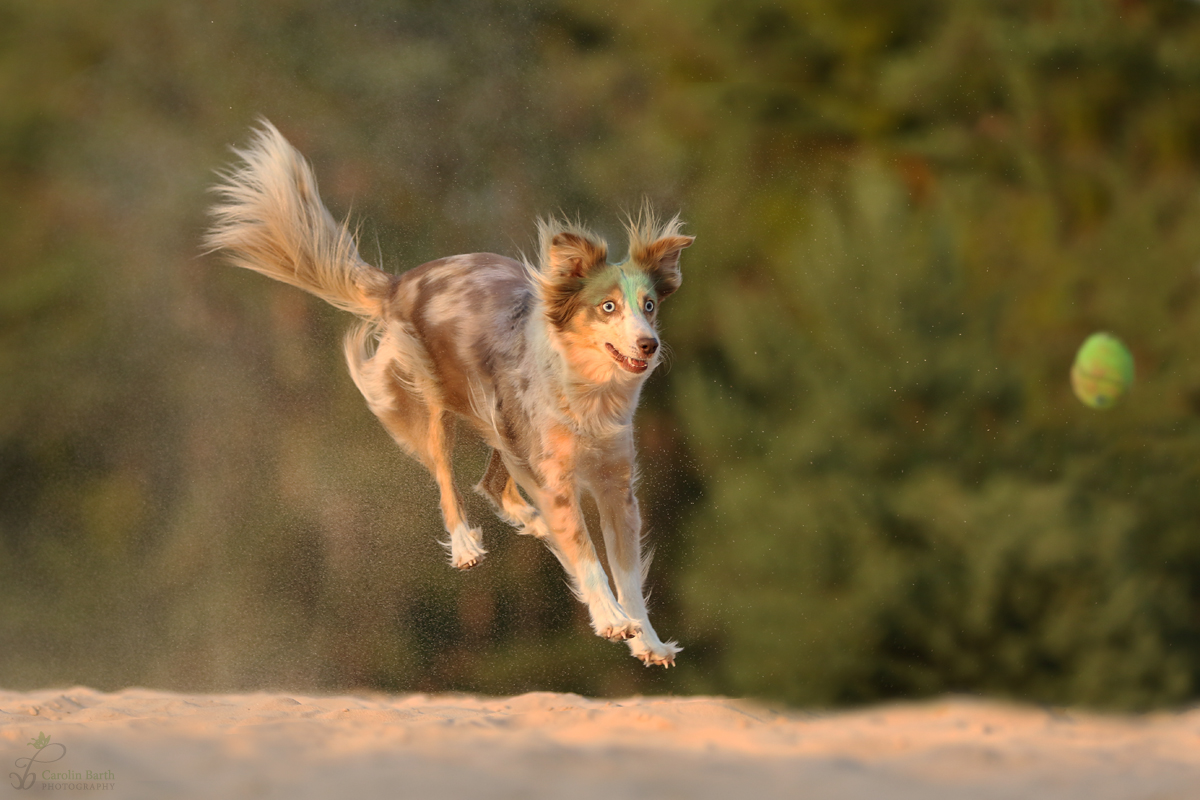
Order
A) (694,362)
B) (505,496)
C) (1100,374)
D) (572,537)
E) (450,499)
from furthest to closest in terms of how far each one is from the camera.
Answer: (694,362) < (1100,374) < (505,496) < (450,499) < (572,537)

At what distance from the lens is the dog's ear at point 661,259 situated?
4.45 m

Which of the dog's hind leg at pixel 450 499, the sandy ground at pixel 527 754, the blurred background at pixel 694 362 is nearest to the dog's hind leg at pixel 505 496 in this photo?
the dog's hind leg at pixel 450 499

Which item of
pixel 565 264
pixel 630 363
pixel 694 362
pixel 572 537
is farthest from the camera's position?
pixel 694 362

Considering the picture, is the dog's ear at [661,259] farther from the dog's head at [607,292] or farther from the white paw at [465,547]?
the white paw at [465,547]

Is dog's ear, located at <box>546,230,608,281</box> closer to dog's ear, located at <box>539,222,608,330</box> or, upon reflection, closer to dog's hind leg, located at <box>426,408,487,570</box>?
dog's ear, located at <box>539,222,608,330</box>

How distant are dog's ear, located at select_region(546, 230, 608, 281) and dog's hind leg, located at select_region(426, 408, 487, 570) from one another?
958 millimetres

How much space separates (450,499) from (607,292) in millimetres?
1111

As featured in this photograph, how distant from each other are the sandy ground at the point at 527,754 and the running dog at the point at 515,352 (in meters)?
0.81

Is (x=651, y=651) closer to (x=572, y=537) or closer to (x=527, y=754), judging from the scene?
(x=572, y=537)

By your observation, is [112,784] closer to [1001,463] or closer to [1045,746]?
[1045,746]

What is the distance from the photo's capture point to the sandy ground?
4844 millimetres

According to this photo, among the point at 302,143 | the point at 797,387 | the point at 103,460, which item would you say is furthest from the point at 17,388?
the point at 797,387

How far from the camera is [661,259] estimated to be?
14.8 feet

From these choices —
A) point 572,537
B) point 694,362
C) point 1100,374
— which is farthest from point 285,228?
point 694,362
